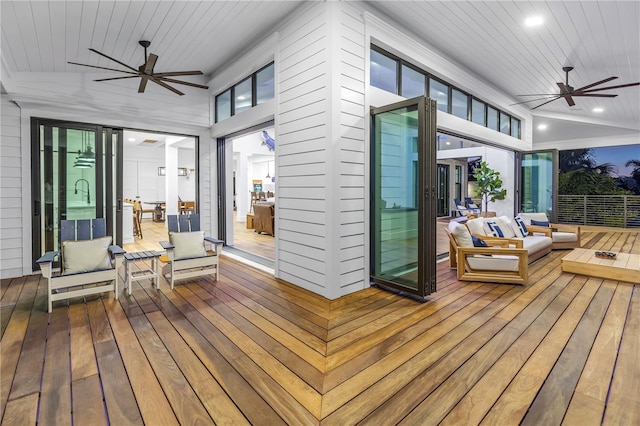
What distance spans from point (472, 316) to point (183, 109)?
5840mm

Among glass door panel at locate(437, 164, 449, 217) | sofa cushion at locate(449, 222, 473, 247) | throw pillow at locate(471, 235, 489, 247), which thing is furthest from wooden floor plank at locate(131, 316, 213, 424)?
glass door panel at locate(437, 164, 449, 217)

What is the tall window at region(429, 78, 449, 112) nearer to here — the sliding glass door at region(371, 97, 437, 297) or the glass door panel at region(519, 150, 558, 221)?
the sliding glass door at region(371, 97, 437, 297)

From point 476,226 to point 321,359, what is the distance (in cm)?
383

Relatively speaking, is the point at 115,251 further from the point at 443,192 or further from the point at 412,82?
the point at 443,192

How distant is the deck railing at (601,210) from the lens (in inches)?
411

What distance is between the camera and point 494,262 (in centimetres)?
439

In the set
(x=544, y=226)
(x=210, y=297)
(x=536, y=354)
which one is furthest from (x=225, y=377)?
(x=544, y=226)

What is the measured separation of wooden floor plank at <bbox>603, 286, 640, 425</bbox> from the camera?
1.75 metres

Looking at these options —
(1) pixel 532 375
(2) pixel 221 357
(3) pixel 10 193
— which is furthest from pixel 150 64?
(1) pixel 532 375

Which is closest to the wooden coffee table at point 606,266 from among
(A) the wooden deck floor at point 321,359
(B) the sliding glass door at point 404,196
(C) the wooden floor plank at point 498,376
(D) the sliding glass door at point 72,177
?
(A) the wooden deck floor at point 321,359

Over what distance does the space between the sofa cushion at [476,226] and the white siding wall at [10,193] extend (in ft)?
21.7

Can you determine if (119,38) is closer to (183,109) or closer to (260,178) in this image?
(183,109)

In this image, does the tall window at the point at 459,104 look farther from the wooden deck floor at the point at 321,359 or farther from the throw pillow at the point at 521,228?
the wooden deck floor at the point at 321,359

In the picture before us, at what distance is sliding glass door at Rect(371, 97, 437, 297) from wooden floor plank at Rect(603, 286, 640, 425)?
1579mm
